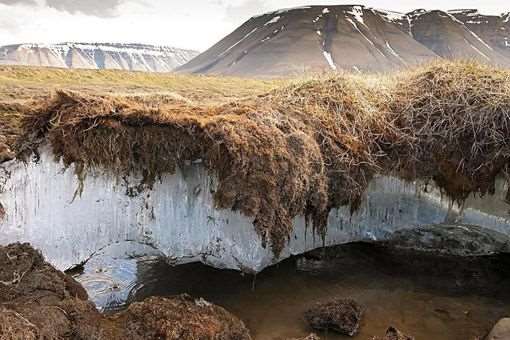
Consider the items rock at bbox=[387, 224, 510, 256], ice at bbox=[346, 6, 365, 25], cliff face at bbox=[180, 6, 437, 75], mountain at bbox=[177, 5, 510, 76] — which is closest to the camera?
rock at bbox=[387, 224, 510, 256]

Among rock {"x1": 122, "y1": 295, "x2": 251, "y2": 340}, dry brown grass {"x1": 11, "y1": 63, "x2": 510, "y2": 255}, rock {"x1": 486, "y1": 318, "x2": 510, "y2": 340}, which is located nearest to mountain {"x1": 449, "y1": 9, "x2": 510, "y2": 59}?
dry brown grass {"x1": 11, "y1": 63, "x2": 510, "y2": 255}

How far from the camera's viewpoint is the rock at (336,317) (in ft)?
22.9

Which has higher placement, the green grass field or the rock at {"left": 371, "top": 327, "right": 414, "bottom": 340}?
the green grass field

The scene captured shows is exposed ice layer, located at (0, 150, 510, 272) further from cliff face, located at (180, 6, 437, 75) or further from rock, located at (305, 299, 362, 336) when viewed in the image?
cliff face, located at (180, 6, 437, 75)

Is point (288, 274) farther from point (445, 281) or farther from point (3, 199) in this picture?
point (3, 199)

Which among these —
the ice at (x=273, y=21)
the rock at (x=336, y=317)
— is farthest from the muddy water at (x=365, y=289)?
the ice at (x=273, y=21)

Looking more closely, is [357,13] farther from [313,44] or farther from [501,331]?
[501,331]

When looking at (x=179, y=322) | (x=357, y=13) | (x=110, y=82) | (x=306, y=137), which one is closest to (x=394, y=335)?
(x=179, y=322)

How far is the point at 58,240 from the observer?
721 cm

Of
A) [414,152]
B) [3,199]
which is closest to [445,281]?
[414,152]

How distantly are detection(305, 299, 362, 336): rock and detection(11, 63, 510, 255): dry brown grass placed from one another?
1.13m

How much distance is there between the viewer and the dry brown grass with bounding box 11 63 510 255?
7.22 metres

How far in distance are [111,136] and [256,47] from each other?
135411mm

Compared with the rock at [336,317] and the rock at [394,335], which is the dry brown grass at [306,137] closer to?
the rock at [336,317]
